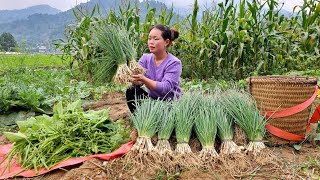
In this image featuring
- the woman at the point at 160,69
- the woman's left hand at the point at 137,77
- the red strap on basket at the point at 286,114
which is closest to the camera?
the woman's left hand at the point at 137,77

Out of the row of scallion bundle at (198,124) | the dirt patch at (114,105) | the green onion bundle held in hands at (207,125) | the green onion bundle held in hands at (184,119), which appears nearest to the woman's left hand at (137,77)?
the row of scallion bundle at (198,124)

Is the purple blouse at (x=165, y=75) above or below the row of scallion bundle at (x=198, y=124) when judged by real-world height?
above

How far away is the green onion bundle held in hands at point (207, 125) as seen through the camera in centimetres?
265

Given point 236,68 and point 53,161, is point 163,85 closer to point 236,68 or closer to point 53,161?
point 53,161

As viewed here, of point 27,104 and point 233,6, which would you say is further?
point 233,6

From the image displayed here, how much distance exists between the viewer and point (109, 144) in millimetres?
2879

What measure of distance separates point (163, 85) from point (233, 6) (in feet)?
13.0

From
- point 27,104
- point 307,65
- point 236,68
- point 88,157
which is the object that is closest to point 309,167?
point 88,157

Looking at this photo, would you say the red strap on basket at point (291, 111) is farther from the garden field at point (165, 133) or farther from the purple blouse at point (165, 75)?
the purple blouse at point (165, 75)

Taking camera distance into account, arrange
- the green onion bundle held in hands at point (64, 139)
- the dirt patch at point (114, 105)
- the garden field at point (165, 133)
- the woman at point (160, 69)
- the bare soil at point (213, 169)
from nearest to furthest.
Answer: the bare soil at point (213, 169) → the garden field at point (165, 133) → the green onion bundle held in hands at point (64, 139) → the woman at point (160, 69) → the dirt patch at point (114, 105)

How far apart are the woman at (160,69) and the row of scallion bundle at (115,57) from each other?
0.58 feet

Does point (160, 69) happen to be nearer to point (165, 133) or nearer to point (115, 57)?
point (115, 57)

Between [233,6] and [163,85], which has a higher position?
[233,6]

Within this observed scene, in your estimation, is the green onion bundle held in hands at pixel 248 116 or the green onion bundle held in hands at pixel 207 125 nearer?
the green onion bundle held in hands at pixel 207 125
